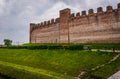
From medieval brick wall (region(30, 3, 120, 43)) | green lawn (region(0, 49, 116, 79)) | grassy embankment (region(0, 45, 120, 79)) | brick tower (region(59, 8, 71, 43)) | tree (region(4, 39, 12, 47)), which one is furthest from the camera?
tree (region(4, 39, 12, 47))

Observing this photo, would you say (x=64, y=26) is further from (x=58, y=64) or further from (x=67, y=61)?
(x=58, y=64)

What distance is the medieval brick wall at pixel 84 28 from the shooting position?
36031 millimetres

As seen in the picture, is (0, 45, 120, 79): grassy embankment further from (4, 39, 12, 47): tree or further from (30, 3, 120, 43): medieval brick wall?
(4, 39, 12, 47): tree

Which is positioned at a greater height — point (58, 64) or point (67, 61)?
point (67, 61)

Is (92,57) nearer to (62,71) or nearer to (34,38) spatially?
(62,71)

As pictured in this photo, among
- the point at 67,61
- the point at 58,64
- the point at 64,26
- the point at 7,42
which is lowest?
the point at 58,64

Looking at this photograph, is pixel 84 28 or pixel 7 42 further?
pixel 7 42

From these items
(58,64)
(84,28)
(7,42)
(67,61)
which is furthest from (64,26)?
(7,42)

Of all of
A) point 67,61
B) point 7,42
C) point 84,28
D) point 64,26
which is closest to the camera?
point 67,61

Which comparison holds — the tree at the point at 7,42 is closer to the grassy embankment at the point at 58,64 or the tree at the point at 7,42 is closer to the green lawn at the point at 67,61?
the grassy embankment at the point at 58,64

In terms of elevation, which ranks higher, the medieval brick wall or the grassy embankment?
the medieval brick wall

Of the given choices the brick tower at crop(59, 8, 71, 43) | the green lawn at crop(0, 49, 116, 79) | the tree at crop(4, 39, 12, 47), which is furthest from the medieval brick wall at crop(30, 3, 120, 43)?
the tree at crop(4, 39, 12, 47)

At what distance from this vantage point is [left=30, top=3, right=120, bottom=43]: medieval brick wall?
36031mm

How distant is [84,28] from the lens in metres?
40.3
